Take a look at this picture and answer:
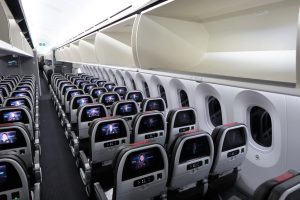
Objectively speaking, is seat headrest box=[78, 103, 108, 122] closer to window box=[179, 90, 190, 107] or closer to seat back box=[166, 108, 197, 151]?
seat back box=[166, 108, 197, 151]

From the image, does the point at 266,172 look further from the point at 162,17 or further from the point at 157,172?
the point at 162,17

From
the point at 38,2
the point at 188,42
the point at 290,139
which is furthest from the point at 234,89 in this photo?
the point at 38,2

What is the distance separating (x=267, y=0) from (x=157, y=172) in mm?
3415

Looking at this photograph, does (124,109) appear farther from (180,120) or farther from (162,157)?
(162,157)

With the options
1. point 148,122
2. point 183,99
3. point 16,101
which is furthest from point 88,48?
point 148,122

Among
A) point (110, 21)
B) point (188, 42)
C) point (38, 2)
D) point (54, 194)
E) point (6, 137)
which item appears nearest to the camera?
point (6, 137)

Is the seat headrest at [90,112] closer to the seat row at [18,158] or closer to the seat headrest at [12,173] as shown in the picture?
the seat row at [18,158]

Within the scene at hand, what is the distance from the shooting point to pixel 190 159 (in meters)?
2.67

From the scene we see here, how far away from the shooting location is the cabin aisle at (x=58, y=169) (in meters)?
3.97

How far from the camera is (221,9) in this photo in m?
4.98

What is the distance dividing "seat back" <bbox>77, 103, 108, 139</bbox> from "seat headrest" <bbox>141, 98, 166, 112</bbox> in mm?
895

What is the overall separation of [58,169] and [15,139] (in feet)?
6.14

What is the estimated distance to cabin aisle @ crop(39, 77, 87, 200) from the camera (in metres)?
3.97

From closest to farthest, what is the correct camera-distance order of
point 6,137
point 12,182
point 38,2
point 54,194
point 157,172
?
point 12,182, point 157,172, point 6,137, point 54,194, point 38,2
